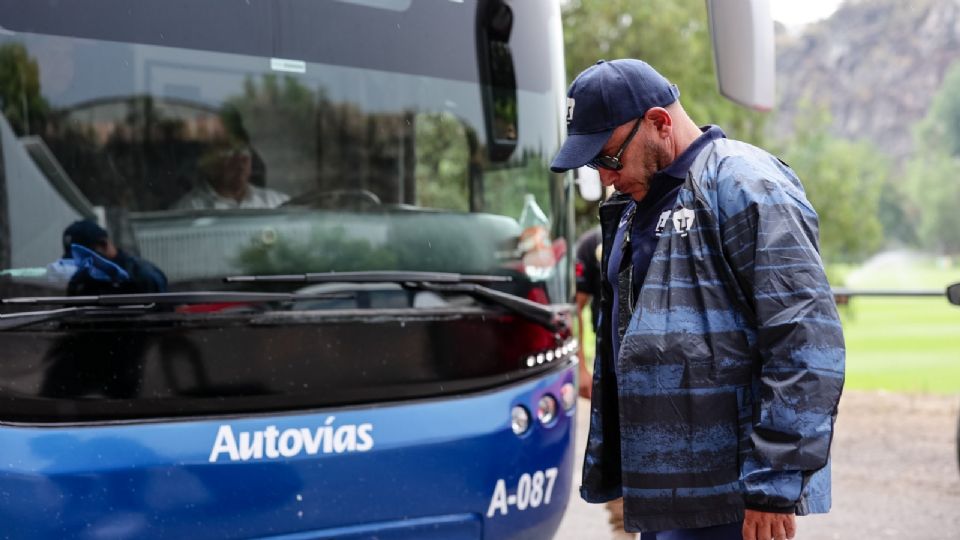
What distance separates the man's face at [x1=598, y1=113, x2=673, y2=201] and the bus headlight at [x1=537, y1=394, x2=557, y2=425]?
5.10 ft

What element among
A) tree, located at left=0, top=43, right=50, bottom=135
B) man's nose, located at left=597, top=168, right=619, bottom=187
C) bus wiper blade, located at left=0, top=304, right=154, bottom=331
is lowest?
bus wiper blade, located at left=0, top=304, right=154, bottom=331

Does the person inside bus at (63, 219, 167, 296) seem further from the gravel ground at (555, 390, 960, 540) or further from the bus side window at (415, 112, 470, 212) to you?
the gravel ground at (555, 390, 960, 540)

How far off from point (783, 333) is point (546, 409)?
1.84m

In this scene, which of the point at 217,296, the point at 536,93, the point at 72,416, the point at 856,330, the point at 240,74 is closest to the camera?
the point at 72,416

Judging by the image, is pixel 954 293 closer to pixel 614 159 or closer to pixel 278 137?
pixel 614 159

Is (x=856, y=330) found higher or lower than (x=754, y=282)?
lower

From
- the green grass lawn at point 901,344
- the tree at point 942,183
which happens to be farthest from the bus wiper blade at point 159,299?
the tree at point 942,183

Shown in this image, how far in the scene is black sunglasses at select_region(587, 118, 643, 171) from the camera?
2.35 m

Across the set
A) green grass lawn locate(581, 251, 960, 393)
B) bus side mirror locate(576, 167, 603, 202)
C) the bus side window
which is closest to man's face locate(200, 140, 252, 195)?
the bus side window

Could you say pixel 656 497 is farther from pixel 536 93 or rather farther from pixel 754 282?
pixel 536 93

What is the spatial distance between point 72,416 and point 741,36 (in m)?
2.34

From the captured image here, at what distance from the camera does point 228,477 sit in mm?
3062

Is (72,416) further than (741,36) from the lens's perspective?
No

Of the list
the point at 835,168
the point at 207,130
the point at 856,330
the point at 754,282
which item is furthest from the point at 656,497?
the point at 835,168
